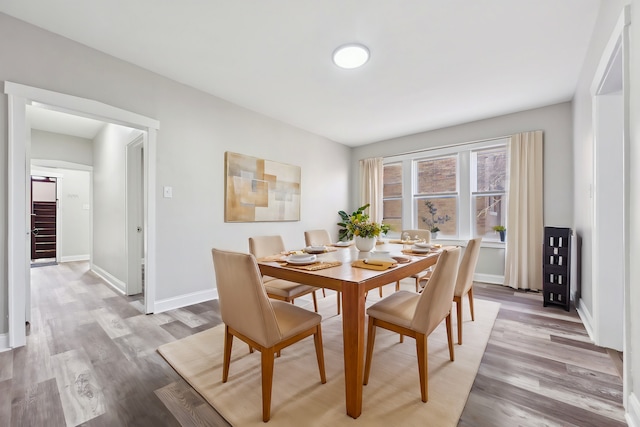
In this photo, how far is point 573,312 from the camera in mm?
2861

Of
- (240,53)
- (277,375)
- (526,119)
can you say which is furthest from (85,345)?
(526,119)

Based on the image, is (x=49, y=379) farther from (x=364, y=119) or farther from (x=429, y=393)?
(x=364, y=119)

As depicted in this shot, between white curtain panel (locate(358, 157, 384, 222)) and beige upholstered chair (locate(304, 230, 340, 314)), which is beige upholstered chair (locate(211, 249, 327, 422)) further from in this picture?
white curtain panel (locate(358, 157, 384, 222))

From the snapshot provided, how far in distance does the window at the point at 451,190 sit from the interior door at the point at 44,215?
767 centimetres

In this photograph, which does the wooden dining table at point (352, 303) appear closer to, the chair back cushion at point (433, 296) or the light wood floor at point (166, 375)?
the chair back cushion at point (433, 296)

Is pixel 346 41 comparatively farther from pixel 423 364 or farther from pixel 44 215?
pixel 44 215

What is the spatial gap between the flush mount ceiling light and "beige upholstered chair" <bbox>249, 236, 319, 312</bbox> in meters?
1.81

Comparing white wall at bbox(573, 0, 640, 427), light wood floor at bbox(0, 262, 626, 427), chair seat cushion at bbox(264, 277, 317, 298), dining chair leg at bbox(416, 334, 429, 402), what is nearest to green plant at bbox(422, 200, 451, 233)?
light wood floor at bbox(0, 262, 626, 427)

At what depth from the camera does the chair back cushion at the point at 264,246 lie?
2.52m

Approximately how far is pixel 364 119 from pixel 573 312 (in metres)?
3.47

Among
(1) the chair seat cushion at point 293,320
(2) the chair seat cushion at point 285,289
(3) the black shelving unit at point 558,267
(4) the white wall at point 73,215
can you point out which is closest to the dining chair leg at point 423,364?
(1) the chair seat cushion at point 293,320

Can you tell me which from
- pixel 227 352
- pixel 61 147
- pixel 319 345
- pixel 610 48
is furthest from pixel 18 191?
pixel 610 48

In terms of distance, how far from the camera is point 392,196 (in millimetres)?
5301

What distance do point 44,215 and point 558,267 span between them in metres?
9.87
